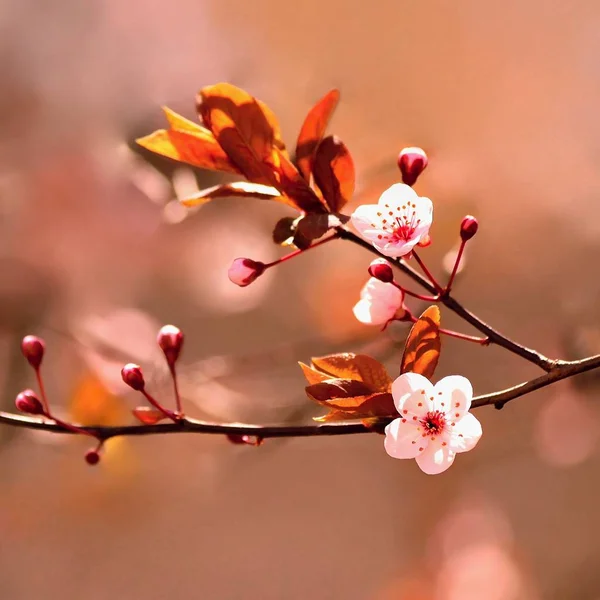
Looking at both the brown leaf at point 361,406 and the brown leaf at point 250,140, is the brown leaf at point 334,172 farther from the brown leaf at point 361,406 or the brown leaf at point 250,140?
the brown leaf at point 361,406

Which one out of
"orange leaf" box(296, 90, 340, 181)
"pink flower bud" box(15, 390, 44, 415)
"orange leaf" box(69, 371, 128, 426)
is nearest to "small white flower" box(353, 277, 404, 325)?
"orange leaf" box(296, 90, 340, 181)

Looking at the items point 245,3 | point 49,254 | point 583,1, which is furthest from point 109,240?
point 583,1

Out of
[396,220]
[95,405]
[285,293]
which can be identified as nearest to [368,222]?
[396,220]

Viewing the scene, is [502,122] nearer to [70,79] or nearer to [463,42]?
[463,42]

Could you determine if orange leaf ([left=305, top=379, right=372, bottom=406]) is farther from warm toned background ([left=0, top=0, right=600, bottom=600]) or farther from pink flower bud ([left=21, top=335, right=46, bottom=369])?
warm toned background ([left=0, top=0, right=600, bottom=600])

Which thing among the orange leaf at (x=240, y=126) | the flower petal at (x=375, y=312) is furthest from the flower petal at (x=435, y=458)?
the orange leaf at (x=240, y=126)
